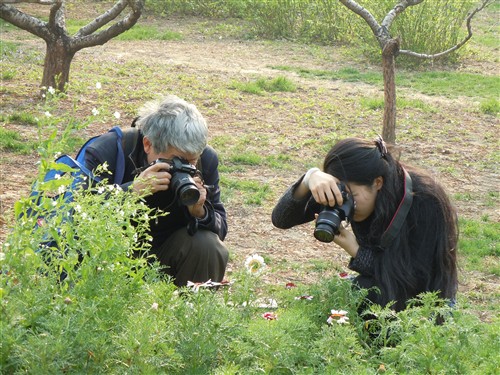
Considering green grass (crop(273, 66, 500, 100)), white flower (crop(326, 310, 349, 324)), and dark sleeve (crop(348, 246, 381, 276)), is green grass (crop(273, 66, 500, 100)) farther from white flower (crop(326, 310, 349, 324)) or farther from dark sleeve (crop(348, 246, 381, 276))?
white flower (crop(326, 310, 349, 324))

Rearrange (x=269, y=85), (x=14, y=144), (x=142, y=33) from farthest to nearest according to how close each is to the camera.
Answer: (x=142, y=33), (x=269, y=85), (x=14, y=144)

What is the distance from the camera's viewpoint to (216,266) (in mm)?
4414

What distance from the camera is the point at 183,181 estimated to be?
391 cm

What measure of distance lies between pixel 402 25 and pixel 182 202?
9555 mm

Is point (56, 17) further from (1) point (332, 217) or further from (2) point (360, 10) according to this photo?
(1) point (332, 217)

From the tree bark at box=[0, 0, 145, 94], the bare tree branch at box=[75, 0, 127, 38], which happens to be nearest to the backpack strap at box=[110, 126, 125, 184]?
the tree bark at box=[0, 0, 145, 94]

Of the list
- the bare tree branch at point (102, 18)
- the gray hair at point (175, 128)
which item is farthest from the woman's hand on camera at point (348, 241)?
the bare tree branch at point (102, 18)

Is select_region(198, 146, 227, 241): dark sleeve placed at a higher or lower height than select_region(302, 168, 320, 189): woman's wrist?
lower

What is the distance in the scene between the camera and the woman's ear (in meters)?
3.88

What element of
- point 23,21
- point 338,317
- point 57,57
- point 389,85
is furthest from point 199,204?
point 23,21

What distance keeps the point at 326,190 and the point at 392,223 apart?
14.0 inches

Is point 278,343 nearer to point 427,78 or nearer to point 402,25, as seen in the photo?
point 427,78

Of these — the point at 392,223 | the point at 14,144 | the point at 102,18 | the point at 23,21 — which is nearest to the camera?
the point at 392,223

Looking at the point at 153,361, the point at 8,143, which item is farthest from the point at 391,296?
the point at 8,143
